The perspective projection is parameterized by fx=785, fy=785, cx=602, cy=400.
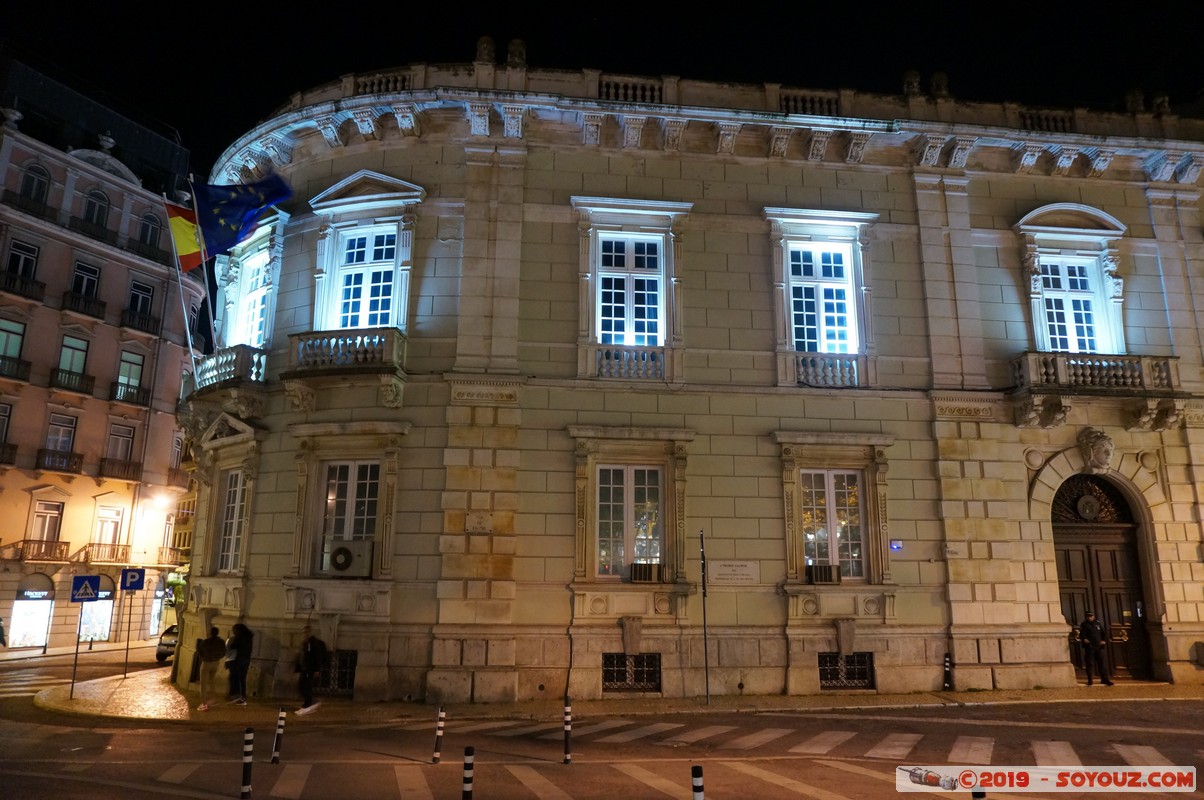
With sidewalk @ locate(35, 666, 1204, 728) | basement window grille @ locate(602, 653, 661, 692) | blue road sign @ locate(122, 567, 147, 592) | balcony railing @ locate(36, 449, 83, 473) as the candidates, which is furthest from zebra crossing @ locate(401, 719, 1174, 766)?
balcony railing @ locate(36, 449, 83, 473)

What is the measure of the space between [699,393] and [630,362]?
1.73 m

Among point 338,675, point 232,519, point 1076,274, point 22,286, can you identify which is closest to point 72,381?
point 22,286

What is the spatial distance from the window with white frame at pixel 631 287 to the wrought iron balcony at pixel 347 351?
413 centimetres

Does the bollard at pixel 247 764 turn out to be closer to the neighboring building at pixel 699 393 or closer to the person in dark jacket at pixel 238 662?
the neighboring building at pixel 699 393

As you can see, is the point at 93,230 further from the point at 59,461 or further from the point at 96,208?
the point at 59,461

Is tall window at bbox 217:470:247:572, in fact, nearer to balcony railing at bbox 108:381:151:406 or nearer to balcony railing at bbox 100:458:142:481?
balcony railing at bbox 100:458:142:481

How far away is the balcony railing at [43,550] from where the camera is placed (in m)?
32.8

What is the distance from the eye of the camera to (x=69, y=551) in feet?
113

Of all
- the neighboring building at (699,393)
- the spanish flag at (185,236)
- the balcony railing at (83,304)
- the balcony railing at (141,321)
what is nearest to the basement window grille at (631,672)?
the neighboring building at (699,393)

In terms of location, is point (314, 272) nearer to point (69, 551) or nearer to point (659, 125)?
point (659, 125)

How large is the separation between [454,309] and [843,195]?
10.0m

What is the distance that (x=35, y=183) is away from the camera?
113 ft

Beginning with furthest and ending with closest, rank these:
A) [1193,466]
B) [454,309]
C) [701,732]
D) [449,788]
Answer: [1193,466]
[454,309]
[701,732]
[449,788]

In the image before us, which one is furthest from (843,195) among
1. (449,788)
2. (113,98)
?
(113,98)
